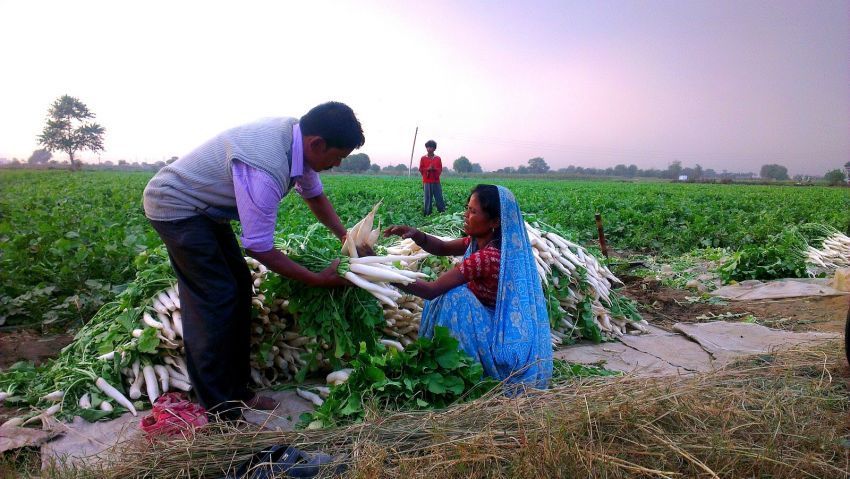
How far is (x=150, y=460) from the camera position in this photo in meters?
2.09

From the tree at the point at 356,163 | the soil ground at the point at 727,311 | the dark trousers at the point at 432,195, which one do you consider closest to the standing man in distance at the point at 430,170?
the dark trousers at the point at 432,195

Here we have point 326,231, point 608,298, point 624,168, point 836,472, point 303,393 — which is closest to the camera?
point 836,472

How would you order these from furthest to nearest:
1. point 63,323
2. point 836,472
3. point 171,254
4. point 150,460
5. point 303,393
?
point 63,323, point 303,393, point 171,254, point 150,460, point 836,472

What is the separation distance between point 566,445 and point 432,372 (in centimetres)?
97

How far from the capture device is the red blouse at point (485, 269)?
3.10 metres

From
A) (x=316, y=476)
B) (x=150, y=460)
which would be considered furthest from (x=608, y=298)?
(x=150, y=460)

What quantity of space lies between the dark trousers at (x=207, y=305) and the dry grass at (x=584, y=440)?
0.30 m

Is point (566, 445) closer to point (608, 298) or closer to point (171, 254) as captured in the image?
point (171, 254)

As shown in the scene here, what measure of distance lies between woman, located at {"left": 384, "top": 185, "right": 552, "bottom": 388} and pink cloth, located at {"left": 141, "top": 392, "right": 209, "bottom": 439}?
127 cm

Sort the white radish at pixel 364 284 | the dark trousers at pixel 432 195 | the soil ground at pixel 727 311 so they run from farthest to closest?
1. the dark trousers at pixel 432 195
2. the soil ground at pixel 727 311
3. the white radish at pixel 364 284

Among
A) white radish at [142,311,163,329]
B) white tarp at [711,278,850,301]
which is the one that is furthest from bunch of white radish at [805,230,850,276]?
white radish at [142,311,163,329]

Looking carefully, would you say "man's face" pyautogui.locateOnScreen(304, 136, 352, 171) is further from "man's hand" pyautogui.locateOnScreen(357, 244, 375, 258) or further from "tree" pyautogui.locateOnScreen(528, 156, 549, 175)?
"tree" pyautogui.locateOnScreen(528, 156, 549, 175)

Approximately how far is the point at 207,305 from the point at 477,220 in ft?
5.08

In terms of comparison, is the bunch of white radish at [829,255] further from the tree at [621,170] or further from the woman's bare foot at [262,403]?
the tree at [621,170]
